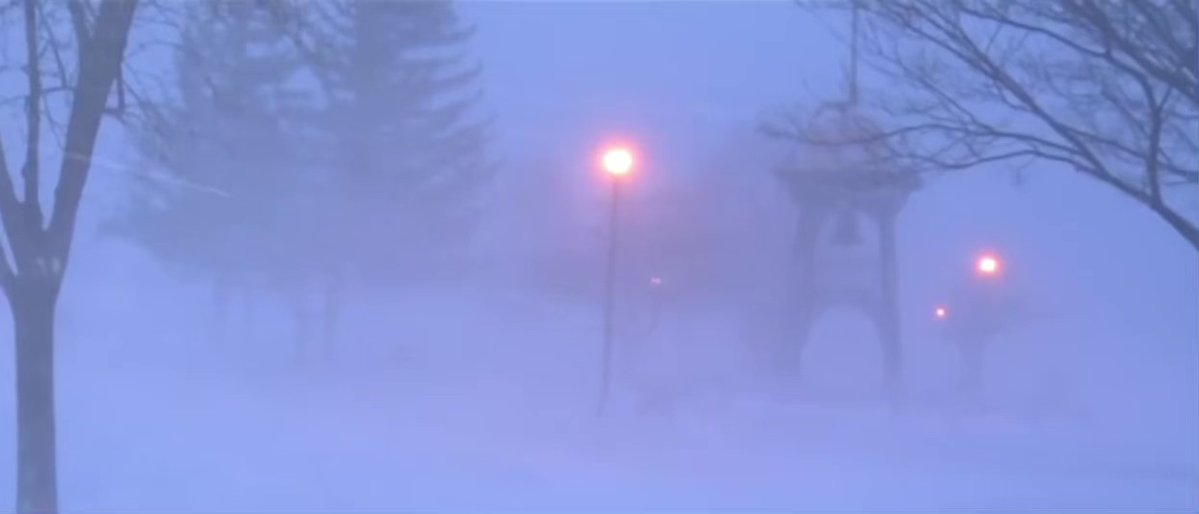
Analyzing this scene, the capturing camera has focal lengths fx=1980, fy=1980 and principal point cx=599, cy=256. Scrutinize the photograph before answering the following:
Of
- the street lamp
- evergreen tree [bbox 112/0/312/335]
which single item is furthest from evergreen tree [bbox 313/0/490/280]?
the street lamp

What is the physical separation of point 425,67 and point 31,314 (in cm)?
1893

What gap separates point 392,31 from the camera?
26.8m

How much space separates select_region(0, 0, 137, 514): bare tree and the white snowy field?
311cm

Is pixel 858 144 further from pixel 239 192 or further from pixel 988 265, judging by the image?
pixel 239 192

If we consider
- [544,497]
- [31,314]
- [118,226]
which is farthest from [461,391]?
[31,314]

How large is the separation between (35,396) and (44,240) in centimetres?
85

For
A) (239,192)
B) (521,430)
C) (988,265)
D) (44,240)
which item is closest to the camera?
(44,240)

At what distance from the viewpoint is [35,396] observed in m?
10.7

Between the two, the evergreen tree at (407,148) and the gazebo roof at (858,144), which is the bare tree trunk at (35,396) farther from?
the evergreen tree at (407,148)

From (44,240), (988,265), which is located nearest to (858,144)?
(44,240)

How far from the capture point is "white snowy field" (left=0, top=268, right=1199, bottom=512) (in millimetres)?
15531

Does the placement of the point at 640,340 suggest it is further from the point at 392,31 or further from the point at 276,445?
the point at 276,445

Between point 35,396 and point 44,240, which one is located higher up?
point 44,240

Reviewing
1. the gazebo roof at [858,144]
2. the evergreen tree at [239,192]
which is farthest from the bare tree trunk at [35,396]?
the evergreen tree at [239,192]
